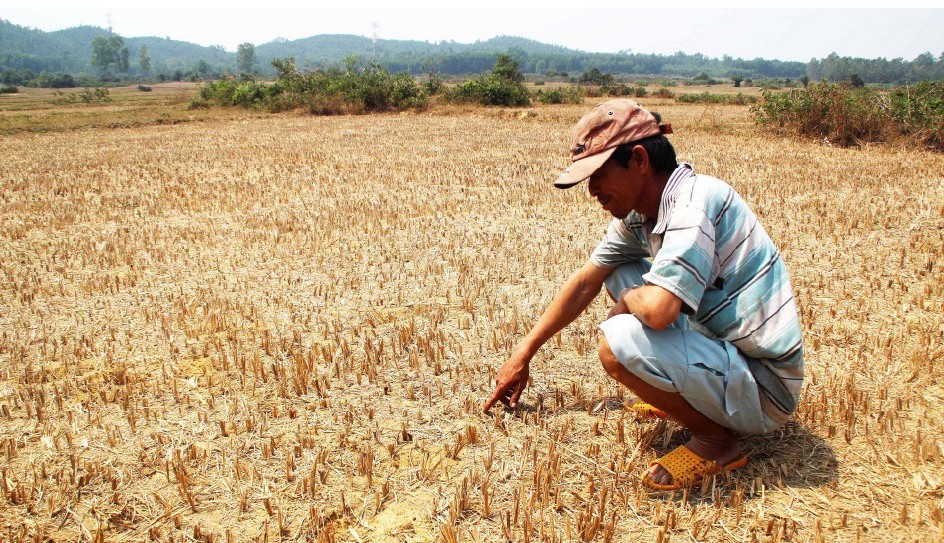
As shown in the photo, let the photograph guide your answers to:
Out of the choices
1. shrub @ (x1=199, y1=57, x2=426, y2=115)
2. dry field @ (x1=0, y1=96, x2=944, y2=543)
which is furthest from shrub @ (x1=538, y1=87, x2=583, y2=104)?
dry field @ (x1=0, y1=96, x2=944, y2=543)

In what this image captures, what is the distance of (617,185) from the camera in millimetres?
2324

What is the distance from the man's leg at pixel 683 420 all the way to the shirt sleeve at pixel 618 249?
439mm

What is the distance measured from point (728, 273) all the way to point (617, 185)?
544mm

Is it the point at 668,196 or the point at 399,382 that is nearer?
the point at 668,196

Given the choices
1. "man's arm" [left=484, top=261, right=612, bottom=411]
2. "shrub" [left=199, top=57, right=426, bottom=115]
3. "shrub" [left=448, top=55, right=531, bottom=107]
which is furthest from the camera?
"shrub" [left=448, top=55, right=531, bottom=107]

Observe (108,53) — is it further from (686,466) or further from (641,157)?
(686,466)

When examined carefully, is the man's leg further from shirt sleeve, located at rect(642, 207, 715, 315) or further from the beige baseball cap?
the beige baseball cap

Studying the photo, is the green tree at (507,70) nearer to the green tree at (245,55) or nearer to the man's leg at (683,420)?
the man's leg at (683,420)

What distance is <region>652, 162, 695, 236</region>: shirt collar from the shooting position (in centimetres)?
228

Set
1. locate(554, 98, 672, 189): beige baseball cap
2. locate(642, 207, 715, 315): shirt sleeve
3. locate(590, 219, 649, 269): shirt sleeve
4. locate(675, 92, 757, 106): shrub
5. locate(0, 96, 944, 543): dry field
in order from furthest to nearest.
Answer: locate(675, 92, 757, 106): shrub → locate(590, 219, 649, 269): shirt sleeve → locate(0, 96, 944, 543): dry field → locate(554, 98, 672, 189): beige baseball cap → locate(642, 207, 715, 315): shirt sleeve

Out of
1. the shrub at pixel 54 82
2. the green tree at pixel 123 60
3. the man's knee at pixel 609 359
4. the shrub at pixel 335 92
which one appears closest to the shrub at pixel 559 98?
the shrub at pixel 335 92

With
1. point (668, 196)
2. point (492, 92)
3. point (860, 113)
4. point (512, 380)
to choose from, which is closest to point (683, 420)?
point (512, 380)

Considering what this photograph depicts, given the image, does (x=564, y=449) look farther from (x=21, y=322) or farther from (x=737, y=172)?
(x=737, y=172)

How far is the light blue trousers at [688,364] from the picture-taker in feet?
7.55
